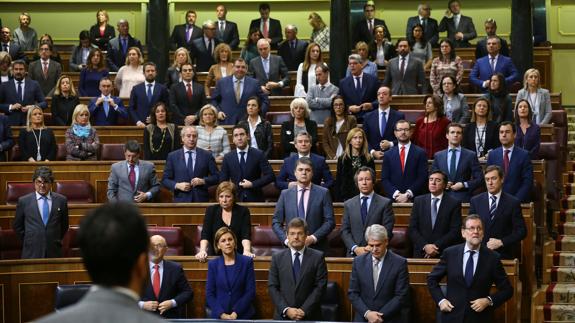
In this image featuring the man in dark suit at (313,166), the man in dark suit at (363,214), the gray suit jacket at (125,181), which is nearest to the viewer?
the man in dark suit at (363,214)

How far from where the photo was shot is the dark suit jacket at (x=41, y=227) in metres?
8.28

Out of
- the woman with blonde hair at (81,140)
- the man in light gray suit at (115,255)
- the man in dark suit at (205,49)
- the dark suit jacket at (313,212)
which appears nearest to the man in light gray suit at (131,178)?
the woman with blonde hair at (81,140)

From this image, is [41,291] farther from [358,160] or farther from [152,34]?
[152,34]

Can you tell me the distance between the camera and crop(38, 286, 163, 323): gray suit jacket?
1778 mm

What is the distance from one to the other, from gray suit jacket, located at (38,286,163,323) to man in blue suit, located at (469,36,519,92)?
9.56 m

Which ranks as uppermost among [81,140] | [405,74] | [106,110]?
[405,74]

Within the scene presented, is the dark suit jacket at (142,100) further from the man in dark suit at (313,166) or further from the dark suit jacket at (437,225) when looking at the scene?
the dark suit jacket at (437,225)

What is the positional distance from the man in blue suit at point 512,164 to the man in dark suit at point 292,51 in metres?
4.51

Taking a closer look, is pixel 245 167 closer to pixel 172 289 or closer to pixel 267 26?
pixel 172 289

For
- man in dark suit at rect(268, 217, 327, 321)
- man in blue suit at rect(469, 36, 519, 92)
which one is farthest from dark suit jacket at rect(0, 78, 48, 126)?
man in dark suit at rect(268, 217, 327, 321)

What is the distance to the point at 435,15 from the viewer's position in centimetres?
1555

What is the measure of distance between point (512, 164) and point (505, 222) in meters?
0.85

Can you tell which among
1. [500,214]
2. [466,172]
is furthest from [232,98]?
[500,214]

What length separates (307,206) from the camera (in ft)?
26.3
